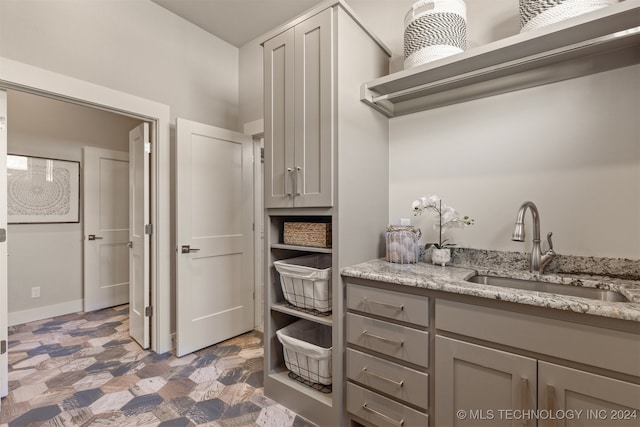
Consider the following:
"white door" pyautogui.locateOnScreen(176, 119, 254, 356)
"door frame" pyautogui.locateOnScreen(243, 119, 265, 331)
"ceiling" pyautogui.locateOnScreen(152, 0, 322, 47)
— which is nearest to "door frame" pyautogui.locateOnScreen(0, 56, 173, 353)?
"white door" pyautogui.locateOnScreen(176, 119, 254, 356)

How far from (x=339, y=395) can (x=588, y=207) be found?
5.12ft

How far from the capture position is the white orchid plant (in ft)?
5.44

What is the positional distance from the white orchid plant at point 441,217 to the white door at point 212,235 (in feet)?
5.72

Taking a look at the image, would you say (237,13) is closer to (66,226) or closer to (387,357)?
(387,357)

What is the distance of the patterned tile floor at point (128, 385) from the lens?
1700mm

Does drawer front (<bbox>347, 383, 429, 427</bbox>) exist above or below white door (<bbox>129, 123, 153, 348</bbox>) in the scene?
below

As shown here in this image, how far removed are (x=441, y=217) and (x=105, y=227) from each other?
3.98m

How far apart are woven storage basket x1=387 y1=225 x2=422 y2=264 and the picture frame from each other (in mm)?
3868

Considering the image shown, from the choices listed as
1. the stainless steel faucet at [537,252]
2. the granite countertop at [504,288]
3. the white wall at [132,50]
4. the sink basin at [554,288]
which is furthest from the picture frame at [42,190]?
the stainless steel faucet at [537,252]

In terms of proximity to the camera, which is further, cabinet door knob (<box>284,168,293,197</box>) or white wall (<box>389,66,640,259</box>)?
cabinet door knob (<box>284,168,293,197</box>)

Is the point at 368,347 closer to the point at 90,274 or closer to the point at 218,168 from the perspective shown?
the point at 218,168

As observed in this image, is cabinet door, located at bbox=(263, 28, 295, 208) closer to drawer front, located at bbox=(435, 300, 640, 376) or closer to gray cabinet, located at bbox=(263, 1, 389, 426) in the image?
gray cabinet, located at bbox=(263, 1, 389, 426)

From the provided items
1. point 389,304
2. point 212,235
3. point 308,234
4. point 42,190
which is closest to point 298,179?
point 308,234

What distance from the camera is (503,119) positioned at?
5.34ft
